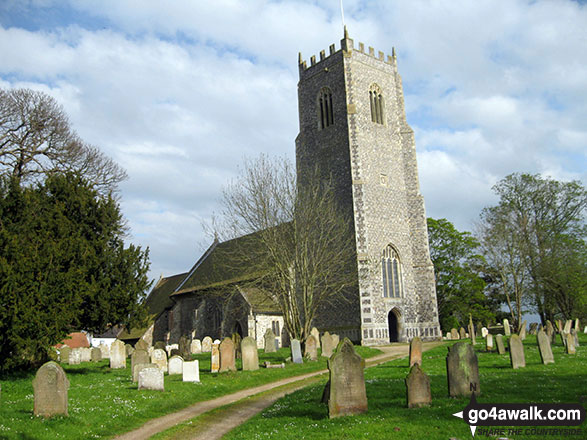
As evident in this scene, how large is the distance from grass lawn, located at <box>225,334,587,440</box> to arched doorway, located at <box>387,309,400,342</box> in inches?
582

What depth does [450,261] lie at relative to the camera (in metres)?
37.2

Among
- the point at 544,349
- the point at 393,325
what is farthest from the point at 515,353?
the point at 393,325

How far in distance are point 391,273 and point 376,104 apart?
10.3 meters

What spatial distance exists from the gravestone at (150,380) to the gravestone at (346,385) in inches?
221

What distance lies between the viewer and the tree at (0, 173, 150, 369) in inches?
534

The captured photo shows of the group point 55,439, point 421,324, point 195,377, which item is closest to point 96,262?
point 195,377

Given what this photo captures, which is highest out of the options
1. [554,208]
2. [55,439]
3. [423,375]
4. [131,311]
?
[554,208]

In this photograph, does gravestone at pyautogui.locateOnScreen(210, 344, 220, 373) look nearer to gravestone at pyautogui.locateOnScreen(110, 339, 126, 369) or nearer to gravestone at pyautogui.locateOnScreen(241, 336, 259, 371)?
gravestone at pyautogui.locateOnScreen(241, 336, 259, 371)

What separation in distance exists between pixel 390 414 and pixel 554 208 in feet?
98.4

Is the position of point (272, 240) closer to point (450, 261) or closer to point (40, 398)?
point (40, 398)

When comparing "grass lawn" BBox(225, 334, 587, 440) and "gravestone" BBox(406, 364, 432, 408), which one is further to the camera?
"gravestone" BBox(406, 364, 432, 408)

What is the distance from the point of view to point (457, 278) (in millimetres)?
35844

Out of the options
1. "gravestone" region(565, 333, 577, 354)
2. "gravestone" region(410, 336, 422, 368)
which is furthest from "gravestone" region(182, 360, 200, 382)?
"gravestone" region(565, 333, 577, 354)

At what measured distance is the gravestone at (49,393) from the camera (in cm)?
966
